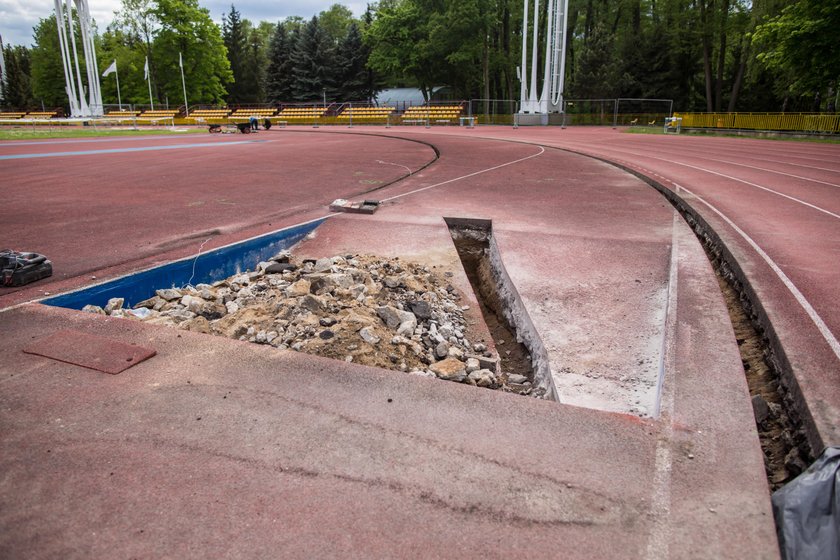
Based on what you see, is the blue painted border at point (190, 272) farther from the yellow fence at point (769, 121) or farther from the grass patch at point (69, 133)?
the yellow fence at point (769, 121)

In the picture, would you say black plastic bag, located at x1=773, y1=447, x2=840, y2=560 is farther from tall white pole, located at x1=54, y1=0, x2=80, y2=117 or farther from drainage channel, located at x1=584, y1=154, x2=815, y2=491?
tall white pole, located at x1=54, y1=0, x2=80, y2=117

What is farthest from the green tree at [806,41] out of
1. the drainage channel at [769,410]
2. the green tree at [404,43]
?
the green tree at [404,43]

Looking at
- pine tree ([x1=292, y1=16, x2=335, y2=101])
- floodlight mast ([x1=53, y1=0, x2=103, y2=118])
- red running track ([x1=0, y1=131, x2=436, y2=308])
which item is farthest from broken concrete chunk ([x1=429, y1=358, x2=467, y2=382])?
pine tree ([x1=292, y1=16, x2=335, y2=101])

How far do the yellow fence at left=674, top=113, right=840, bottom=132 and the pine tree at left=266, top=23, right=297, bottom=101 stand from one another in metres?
47.6

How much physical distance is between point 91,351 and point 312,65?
67.9 meters

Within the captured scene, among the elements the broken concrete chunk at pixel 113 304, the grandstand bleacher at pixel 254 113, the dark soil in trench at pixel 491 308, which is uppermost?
the grandstand bleacher at pixel 254 113

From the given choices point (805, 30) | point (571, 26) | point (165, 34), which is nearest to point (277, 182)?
point (805, 30)

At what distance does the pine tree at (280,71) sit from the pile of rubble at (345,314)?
67.5 metres

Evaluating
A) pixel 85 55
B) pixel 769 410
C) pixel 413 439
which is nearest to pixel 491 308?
Answer: pixel 769 410

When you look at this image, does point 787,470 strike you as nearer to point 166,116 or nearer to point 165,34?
point 166,116

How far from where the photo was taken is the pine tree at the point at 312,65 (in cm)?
6575

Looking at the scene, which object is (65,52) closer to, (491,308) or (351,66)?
(351,66)

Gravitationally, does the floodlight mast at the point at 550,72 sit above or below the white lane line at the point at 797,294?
above

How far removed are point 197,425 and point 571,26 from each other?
2743 inches
